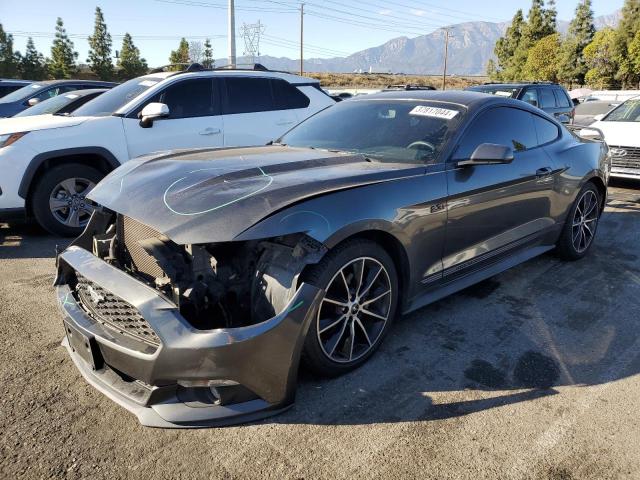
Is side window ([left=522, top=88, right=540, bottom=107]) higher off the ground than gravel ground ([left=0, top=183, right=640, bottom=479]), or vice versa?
side window ([left=522, top=88, right=540, bottom=107])

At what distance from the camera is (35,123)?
572cm

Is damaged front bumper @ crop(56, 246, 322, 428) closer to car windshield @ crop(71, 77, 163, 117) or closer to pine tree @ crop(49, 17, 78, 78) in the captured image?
car windshield @ crop(71, 77, 163, 117)

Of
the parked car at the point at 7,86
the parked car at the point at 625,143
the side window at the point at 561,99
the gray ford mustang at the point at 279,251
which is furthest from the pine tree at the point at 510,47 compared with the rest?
the gray ford mustang at the point at 279,251

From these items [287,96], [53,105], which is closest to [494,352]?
[287,96]

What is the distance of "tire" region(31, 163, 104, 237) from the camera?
546 cm

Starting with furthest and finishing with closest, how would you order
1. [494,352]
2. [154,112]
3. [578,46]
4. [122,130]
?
[578,46]
[122,130]
[154,112]
[494,352]

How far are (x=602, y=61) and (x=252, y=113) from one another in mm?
37339

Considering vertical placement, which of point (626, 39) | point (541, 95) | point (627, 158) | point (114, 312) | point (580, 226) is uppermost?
point (626, 39)

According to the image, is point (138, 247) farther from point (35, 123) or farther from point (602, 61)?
point (602, 61)

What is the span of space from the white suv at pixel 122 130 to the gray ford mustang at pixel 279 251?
2.58 meters

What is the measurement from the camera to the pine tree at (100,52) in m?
51.6

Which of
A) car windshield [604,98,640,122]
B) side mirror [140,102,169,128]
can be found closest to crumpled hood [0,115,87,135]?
side mirror [140,102,169,128]

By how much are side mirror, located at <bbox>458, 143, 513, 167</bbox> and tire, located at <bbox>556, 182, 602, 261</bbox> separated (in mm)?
1864

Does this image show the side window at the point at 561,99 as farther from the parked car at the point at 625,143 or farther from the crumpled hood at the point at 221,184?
the crumpled hood at the point at 221,184
